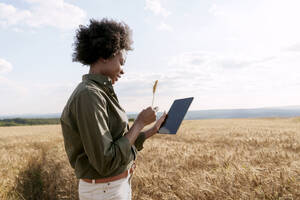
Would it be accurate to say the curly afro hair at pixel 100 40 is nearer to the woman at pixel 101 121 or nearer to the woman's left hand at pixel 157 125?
the woman at pixel 101 121

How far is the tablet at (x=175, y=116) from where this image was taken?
208 cm

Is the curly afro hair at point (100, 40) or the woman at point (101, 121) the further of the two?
the curly afro hair at point (100, 40)

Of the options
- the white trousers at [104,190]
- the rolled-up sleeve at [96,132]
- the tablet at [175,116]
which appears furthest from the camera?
the tablet at [175,116]

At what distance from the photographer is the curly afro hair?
1761mm

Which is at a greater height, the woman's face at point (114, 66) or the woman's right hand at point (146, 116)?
the woman's face at point (114, 66)

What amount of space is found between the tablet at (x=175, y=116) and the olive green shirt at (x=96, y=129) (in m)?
0.51

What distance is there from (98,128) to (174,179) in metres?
2.27

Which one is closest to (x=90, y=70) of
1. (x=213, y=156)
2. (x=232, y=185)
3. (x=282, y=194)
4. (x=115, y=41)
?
(x=115, y=41)

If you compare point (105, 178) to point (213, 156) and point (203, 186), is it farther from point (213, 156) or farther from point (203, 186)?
point (213, 156)

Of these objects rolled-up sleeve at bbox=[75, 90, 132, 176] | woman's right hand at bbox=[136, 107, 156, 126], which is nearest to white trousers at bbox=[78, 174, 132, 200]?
rolled-up sleeve at bbox=[75, 90, 132, 176]

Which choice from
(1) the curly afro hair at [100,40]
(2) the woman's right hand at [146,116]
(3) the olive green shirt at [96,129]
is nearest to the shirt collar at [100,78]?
(3) the olive green shirt at [96,129]

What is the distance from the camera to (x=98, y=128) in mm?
1398

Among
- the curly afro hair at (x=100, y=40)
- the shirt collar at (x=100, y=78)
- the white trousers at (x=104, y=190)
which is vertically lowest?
the white trousers at (x=104, y=190)

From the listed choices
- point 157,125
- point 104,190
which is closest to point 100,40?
point 157,125
